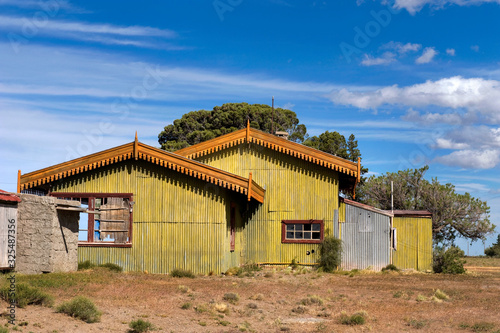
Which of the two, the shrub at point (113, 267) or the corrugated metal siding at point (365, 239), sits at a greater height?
the corrugated metal siding at point (365, 239)

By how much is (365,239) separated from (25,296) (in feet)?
58.4

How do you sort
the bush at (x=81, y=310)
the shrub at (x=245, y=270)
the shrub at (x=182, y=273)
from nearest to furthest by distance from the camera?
the bush at (x=81, y=310)
the shrub at (x=182, y=273)
the shrub at (x=245, y=270)

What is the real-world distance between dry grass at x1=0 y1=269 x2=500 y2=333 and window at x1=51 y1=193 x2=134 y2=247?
2.01 m

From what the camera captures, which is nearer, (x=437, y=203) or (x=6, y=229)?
(x=6, y=229)

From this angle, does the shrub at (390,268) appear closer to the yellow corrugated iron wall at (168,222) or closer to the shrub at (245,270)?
the shrub at (245,270)

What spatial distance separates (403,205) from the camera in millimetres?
46500

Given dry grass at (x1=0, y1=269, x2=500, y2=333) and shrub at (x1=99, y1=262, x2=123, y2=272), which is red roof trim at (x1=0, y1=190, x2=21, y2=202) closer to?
dry grass at (x1=0, y1=269, x2=500, y2=333)

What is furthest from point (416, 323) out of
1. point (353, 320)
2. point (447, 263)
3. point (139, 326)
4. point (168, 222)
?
point (447, 263)

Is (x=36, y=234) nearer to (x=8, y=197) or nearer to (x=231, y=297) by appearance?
(x=8, y=197)

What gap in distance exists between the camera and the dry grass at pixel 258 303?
14102mm

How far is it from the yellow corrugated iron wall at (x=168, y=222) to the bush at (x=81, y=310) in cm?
1048

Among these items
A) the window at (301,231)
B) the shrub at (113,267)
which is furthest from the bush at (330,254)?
the shrub at (113,267)

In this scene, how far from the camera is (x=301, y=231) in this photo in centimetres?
2762

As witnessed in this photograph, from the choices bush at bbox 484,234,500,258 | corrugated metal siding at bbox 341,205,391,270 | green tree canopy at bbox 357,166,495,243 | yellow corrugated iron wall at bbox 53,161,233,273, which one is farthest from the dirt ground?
bush at bbox 484,234,500,258
